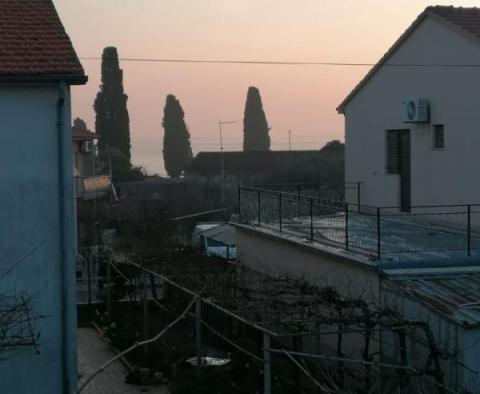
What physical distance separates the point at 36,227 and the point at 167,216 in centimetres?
3103

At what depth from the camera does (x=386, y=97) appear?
22.5m

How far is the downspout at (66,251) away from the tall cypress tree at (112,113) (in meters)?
66.0

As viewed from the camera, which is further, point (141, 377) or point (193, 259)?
point (193, 259)

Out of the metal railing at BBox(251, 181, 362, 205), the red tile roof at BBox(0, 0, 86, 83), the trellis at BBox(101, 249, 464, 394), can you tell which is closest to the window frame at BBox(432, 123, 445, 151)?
the metal railing at BBox(251, 181, 362, 205)

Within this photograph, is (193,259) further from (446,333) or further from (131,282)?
(446,333)

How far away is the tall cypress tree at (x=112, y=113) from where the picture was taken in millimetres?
80175

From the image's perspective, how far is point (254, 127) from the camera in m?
111

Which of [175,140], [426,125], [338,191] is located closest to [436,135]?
[426,125]

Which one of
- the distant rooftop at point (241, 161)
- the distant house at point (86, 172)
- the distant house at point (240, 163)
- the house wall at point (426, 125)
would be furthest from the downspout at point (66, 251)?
the distant rooftop at point (241, 161)

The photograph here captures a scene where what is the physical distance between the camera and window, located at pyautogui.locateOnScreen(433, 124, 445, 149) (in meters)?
20.3

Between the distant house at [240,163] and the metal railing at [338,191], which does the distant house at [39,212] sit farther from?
the distant house at [240,163]

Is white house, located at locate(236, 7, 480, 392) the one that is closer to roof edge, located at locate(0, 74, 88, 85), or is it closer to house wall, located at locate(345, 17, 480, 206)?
house wall, located at locate(345, 17, 480, 206)

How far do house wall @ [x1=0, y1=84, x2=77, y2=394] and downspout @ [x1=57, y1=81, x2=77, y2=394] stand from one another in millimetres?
14

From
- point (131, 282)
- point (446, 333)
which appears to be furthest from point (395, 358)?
point (131, 282)
